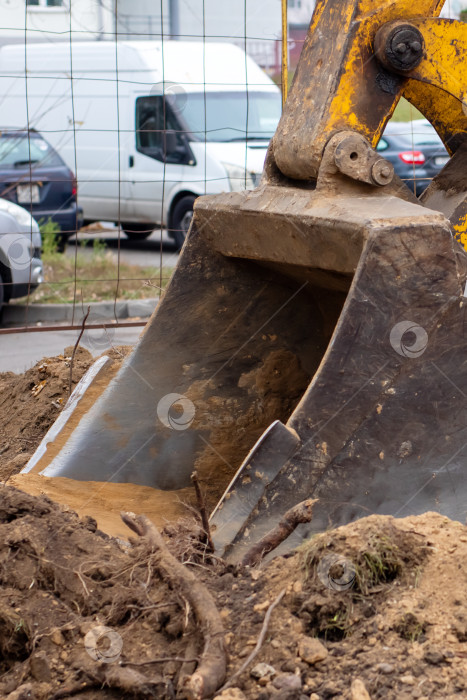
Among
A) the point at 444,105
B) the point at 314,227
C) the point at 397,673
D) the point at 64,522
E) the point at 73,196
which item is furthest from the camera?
the point at 73,196

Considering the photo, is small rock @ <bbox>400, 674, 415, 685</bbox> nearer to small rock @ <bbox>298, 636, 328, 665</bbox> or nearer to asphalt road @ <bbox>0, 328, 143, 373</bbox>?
small rock @ <bbox>298, 636, 328, 665</bbox>

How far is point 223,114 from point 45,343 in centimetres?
541

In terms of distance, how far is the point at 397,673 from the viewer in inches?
86.9

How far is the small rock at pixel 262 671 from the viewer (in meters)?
2.25

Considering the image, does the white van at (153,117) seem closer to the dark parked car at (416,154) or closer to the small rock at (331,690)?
the dark parked car at (416,154)

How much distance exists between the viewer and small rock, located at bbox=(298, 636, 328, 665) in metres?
2.28

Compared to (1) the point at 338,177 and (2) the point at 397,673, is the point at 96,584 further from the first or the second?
(1) the point at 338,177

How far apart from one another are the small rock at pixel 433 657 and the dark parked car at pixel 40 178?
30.3ft

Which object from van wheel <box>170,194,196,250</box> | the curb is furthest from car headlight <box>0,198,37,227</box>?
van wheel <box>170,194,196,250</box>

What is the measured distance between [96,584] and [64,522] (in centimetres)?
35

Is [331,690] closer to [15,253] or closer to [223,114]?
[15,253]

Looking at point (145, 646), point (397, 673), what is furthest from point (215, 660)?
point (397, 673)

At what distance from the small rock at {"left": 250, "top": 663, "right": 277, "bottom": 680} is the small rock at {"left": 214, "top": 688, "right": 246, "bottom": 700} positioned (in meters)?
0.07

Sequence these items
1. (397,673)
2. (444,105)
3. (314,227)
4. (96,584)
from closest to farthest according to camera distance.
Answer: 1. (397,673)
2. (96,584)
3. (314,227)
4. (444,105)
